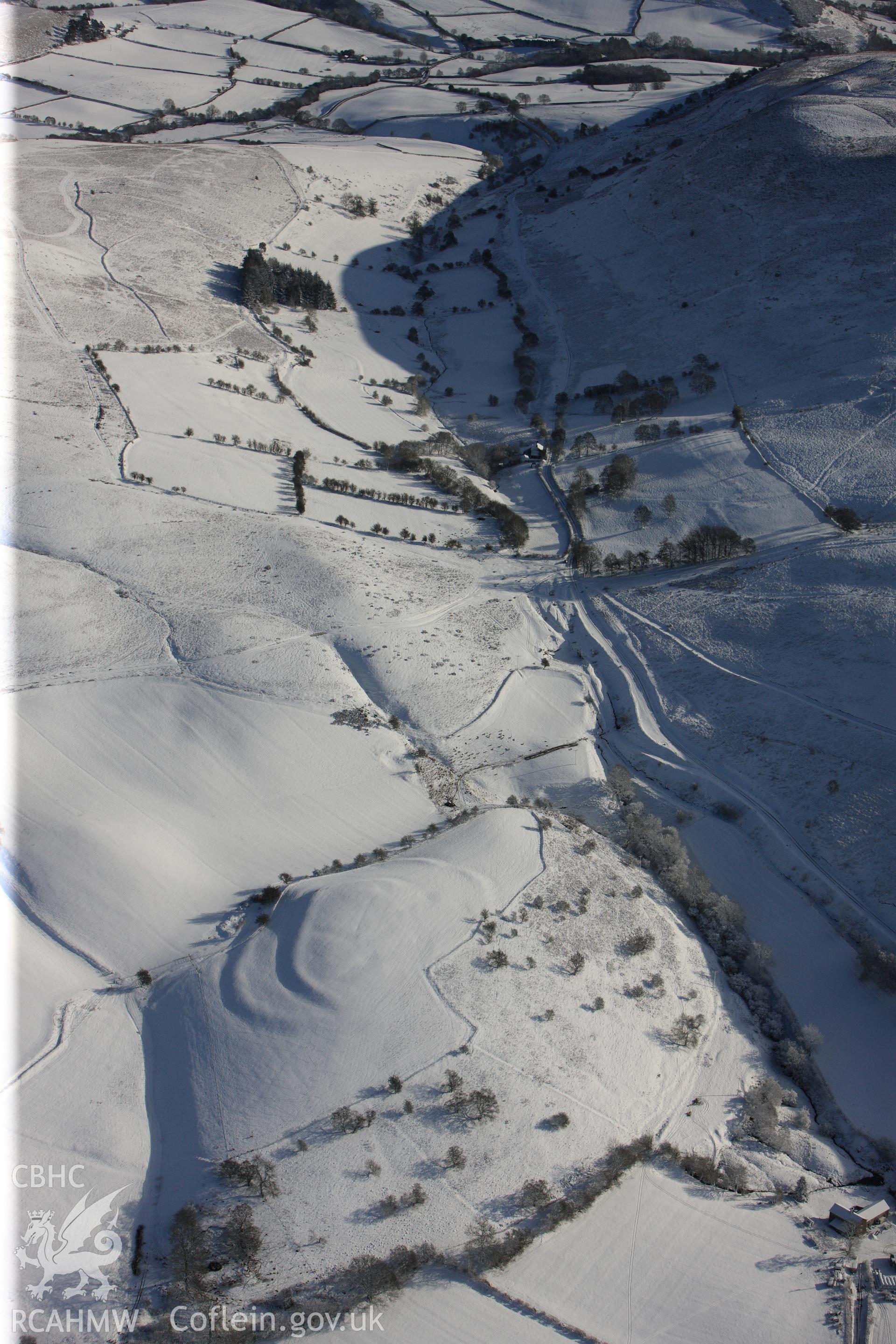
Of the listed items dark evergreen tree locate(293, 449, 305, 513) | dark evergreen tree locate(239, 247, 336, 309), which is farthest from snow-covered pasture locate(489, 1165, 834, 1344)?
dark evergreen tree locate(239, 247, 336, 309)

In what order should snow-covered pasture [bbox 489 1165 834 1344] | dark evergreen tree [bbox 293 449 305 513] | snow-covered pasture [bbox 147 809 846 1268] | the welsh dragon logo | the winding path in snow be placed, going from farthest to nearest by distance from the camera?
dark evergreen tree [bbox 293 449 305 513] → the winding path in snow → snow-covered pasture [bbox 147 809 846 1268] → snow-covered pasture [bbox 489 1165 834 1344] → the welsh dragon logo

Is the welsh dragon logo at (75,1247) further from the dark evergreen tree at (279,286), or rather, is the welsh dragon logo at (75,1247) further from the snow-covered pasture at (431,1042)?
the dark evergreen tree at (279,286)

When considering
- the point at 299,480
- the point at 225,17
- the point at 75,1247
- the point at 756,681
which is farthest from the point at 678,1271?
the point at 225,17

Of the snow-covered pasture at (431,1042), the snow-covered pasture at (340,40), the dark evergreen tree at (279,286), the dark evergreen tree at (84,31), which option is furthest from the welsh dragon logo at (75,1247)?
the snow-covered pasture at (340,40)

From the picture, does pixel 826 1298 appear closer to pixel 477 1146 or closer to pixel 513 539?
pixel 477 1146

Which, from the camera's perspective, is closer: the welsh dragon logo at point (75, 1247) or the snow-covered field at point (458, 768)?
the welsh dragon logo at point (75, 1247)

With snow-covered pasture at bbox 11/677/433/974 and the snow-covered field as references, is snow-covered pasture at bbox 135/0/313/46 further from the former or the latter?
snow-covered pasture at bbox 11/677/433/974
